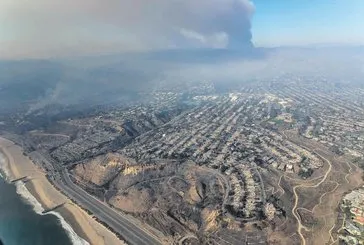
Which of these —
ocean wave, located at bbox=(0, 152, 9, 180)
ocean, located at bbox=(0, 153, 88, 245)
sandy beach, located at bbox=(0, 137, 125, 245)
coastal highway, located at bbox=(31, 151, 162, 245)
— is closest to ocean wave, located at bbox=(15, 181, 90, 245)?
ocean, located at bbox=(0, 153, 88, 245)

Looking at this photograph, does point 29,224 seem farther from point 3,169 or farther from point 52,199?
point 3,169

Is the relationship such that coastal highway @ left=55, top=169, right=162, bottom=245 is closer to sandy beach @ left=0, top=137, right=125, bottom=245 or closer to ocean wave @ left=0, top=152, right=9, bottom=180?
sandy beach @ left=0, top=137, right=125, bottom=245

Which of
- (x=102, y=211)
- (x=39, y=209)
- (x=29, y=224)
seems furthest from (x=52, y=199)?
(x=102, y=211)

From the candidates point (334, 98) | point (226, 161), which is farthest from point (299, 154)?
point (334, 98)

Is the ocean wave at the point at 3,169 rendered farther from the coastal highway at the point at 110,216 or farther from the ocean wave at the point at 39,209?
the coastal highway at the point at 110,216

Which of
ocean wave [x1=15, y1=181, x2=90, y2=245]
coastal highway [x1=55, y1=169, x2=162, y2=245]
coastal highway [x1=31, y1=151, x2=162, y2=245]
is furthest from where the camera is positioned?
ocean wave [x1=15, y1=181, x2=90, y2=245]

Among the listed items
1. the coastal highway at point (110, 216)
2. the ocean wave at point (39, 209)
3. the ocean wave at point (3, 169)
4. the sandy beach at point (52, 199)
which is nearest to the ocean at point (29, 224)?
the ocean wave at point (39, 209)
